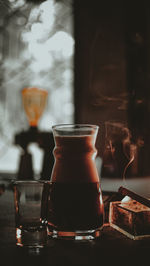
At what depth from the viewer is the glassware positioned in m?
0.54

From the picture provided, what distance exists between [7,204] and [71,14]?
233cm

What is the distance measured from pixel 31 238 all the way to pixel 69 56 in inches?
98.8

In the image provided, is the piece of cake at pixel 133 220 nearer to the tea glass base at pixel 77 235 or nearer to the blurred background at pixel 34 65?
the tea glass base at pixel 77 235

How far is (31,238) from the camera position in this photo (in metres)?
0.50

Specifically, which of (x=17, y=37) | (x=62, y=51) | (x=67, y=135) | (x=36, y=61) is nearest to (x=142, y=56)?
(x=62, y=51)

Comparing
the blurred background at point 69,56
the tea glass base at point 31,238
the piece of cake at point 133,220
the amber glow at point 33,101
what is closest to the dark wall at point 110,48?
the blurred background at point 69,56

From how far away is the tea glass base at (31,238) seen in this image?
0.50 meters

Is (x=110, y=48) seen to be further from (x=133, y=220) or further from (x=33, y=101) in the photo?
(x=133, y=220)

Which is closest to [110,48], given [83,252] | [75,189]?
[75,189]

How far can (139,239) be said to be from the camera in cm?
55

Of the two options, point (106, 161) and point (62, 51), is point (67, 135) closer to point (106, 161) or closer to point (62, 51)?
point (106, 161)

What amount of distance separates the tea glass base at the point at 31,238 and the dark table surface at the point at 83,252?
1 centimetres

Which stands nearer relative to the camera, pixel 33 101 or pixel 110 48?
pixel 33 101

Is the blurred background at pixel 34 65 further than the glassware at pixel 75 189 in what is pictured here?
Yes
